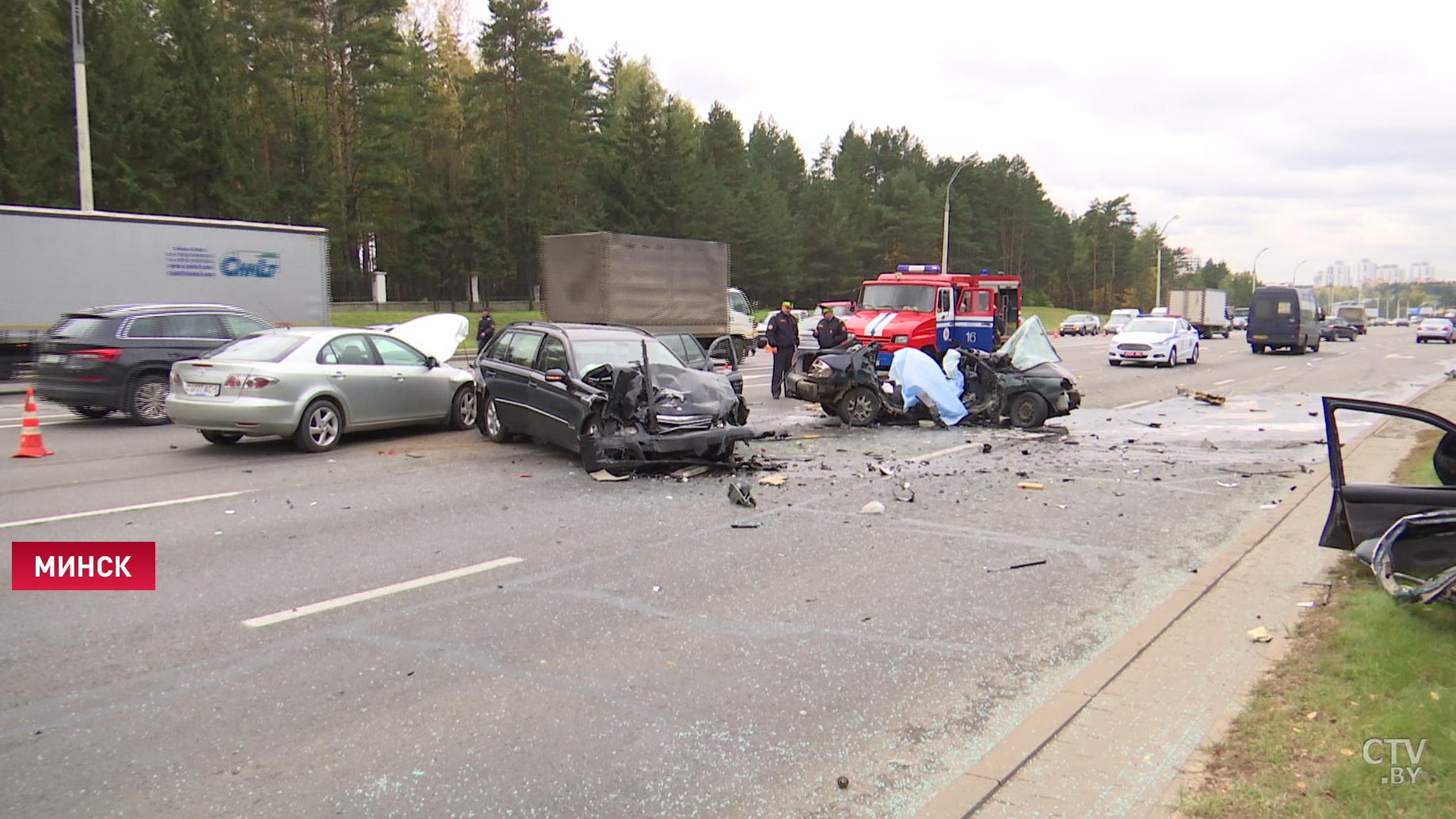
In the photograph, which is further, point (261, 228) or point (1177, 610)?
point (261, 228)

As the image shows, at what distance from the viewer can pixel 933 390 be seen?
14.5m

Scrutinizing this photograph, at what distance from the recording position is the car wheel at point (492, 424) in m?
12.2

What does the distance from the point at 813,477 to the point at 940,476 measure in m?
1.40

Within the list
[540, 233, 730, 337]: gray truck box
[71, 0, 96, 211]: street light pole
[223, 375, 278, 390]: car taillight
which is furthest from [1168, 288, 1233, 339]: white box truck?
[223, 375, 278, 390]: car taillight

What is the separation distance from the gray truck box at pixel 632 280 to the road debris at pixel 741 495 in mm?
13338

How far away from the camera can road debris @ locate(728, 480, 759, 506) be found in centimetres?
872

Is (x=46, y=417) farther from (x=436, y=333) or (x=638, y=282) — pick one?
(x=638, y=282)

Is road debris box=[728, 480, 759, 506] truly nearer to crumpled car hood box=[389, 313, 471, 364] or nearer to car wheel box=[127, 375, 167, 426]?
crumpled car hood box=[389, 313, 471, 364]

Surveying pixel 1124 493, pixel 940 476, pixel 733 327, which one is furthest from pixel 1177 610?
pixel 733 327

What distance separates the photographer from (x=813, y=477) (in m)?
10.2

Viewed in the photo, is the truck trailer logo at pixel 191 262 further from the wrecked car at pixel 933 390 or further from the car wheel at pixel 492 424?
the wrecked car at pixel 933 390

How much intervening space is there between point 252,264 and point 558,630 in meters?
18.6

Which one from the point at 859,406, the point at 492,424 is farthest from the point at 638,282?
the point at 492,424

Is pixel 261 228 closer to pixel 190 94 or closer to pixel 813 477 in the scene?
pixel 813 477
